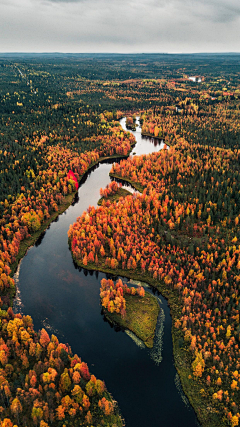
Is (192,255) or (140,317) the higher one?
(192,255)

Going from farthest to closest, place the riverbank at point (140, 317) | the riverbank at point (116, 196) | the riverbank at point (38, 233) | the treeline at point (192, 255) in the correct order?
the riverbank at point (116, 196), the riverbank at point (38, 233), the riverbank at point (140, 317), the treeline at point (192, 255)

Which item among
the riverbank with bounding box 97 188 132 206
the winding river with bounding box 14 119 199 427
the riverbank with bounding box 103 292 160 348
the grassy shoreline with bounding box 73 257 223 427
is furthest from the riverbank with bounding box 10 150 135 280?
the grassy shoreline with bounding box 73 257 223 427

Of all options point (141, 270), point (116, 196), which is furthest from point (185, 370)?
point (116, 196)

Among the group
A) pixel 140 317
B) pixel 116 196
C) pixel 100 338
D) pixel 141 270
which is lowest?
pixel 100 338

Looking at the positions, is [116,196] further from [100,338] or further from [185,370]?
[185,370]

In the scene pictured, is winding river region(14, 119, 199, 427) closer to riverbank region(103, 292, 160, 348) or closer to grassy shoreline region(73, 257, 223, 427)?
grassy shoreline region(73, 257, 223, 427)

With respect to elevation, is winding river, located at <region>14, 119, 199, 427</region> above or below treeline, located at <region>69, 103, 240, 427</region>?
below

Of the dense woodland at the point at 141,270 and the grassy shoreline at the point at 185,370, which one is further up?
the dense woodland at the point at 141,270

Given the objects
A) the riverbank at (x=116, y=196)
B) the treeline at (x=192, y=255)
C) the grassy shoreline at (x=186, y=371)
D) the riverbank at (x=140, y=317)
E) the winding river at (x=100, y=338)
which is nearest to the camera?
the grassy shoreline at (x=186, y=371)

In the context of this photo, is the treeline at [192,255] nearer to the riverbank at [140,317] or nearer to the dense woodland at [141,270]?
the dense woodland at [141,270]

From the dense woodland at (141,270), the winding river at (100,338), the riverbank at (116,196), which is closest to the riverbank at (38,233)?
the dense woodland at (141,270)
